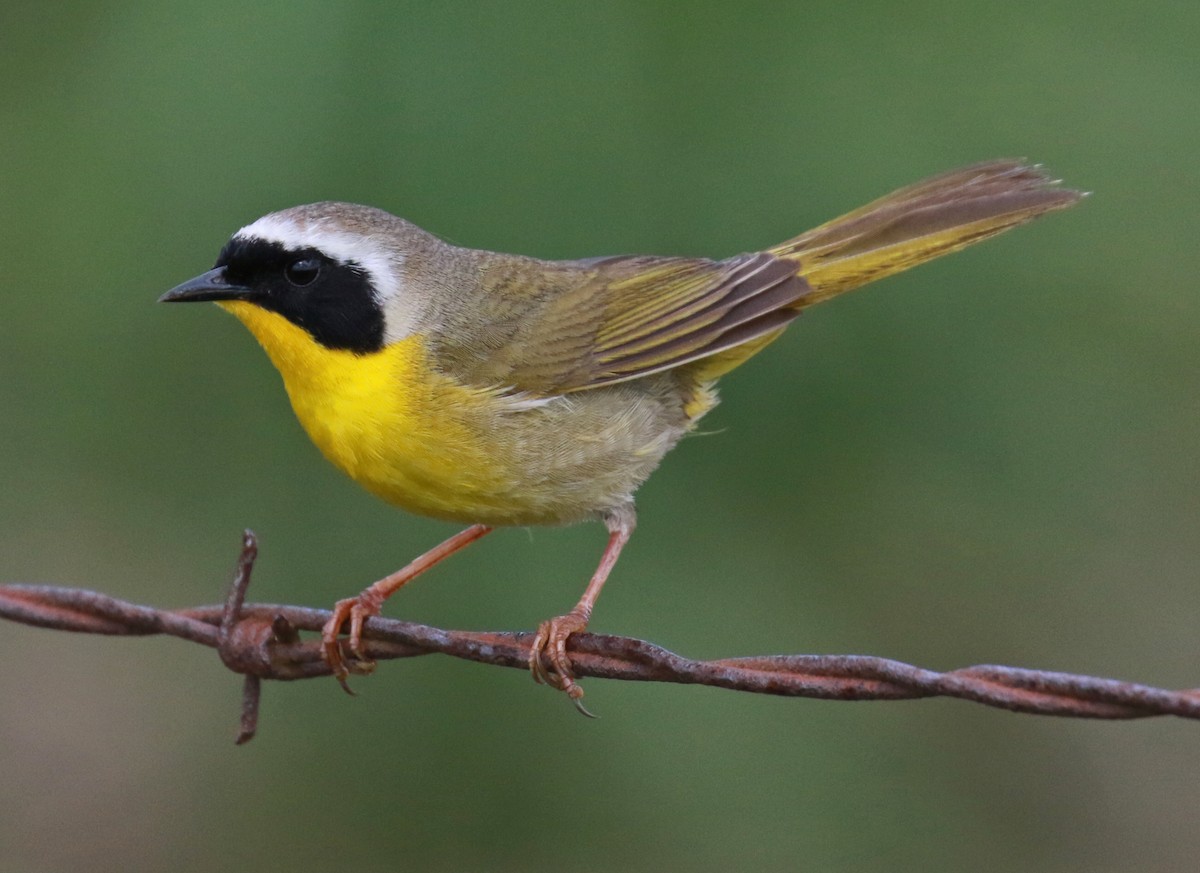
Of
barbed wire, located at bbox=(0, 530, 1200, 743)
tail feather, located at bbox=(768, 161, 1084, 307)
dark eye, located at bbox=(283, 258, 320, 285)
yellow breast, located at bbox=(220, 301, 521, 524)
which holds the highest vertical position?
tail feather, located at bbox=(768, 161, 1084, 307)

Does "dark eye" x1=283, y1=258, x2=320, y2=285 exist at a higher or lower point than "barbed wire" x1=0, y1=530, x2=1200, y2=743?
higher

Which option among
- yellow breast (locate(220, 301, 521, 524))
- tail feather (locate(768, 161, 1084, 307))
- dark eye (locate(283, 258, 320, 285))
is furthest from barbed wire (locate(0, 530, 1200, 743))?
tail feather (locate(768, 161, 1084, 307))

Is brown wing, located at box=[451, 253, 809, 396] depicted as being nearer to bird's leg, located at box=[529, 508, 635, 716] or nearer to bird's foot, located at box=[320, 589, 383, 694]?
bird's leg, located at box=[529, 508, 635, 716]

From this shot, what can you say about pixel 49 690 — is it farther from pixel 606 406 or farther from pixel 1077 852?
pixel 1077 852

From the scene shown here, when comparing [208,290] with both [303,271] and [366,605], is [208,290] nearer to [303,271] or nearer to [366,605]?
[303,271]

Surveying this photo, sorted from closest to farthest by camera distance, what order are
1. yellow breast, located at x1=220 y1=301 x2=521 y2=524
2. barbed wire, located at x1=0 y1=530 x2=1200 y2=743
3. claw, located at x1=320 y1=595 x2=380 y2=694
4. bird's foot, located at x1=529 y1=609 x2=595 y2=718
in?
barbed wire, located at x1=0 y1=530 x2=1200 y2=743 → claw, located at x1=320 y1=595 x2=380 y2=694 → bird's foot, located at x1=529 y1=609 x2=595 y2=718 → yellow breast, located at x1=220 y1=301 x2=521 y2=524

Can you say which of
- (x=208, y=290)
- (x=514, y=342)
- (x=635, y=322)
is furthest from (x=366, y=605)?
(x=635, y=322)
